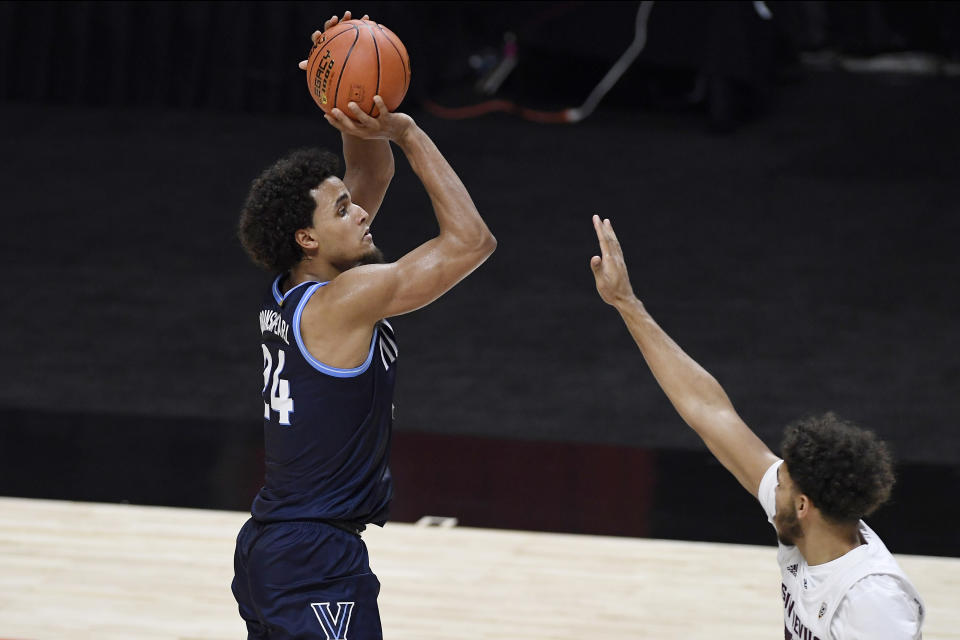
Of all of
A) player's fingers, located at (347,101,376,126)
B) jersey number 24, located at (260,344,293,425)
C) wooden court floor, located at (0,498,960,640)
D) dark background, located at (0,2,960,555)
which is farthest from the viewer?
dark background, located at (0,2,960,555)

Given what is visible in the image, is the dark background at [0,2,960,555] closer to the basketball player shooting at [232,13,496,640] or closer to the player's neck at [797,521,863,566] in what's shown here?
the basketball player shooting at [232,13,496,640]

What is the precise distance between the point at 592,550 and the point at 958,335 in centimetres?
333

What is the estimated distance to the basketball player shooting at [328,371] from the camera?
3.02m

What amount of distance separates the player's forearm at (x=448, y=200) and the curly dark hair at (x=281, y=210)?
26cm

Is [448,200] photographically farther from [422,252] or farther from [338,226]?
[338,226]

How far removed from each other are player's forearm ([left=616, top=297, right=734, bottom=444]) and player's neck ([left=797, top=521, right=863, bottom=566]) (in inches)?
13.0

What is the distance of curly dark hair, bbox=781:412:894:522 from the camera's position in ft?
8.20

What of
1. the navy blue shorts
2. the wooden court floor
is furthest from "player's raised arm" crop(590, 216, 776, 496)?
the wooden court floor

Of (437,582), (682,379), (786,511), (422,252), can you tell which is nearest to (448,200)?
(422,252)

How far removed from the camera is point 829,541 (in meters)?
2.57

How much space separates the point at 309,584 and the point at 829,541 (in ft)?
3.78

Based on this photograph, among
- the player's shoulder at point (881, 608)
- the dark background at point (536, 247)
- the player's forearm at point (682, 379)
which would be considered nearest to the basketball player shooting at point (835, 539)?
the player's shoulder at point (881, 608)

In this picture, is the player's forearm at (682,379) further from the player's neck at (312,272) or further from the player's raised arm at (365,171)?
the player's raised arm at (365,171)

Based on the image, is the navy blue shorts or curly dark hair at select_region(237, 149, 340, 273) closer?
the navy blue shorts
